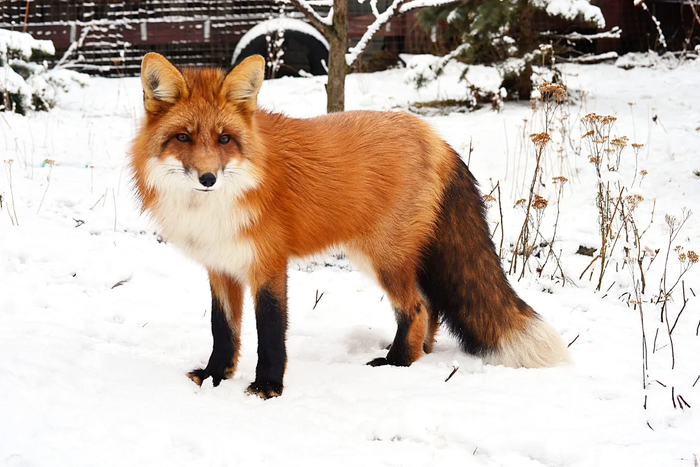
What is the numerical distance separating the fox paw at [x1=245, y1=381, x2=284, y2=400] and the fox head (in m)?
0.99

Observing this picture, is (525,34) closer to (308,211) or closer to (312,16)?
(312,16)

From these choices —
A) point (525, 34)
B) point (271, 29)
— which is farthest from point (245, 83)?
point (271, 29)

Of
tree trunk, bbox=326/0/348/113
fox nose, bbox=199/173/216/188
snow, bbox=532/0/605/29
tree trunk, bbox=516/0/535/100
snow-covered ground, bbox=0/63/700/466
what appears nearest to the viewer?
snow-covered ground, bbox=0/63/700/466

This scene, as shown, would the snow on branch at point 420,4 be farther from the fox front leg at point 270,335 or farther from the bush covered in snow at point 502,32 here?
the fox front leg at point 270,335

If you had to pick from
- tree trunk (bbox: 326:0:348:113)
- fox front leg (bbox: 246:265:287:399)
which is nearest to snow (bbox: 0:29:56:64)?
tree trunk (bbox: 326:0:348:113)

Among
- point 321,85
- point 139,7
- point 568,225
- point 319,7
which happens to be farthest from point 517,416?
point 139,7

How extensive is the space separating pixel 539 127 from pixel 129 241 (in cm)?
507

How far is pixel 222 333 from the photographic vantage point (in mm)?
3564

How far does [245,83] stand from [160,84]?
39 centimetres

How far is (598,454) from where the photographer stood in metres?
2.68

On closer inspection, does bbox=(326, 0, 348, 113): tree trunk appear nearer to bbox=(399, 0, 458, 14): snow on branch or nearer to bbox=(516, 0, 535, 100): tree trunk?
bbox=(399, 0, 458, 14): snow on branch

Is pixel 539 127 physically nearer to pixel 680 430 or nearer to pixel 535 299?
pixel 535 299

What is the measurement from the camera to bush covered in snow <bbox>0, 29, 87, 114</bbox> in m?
7.91

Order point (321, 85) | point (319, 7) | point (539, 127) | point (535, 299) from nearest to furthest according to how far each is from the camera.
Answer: point (535, 299) → point (539, 127) → point (321, 85) → point (319, 7)
